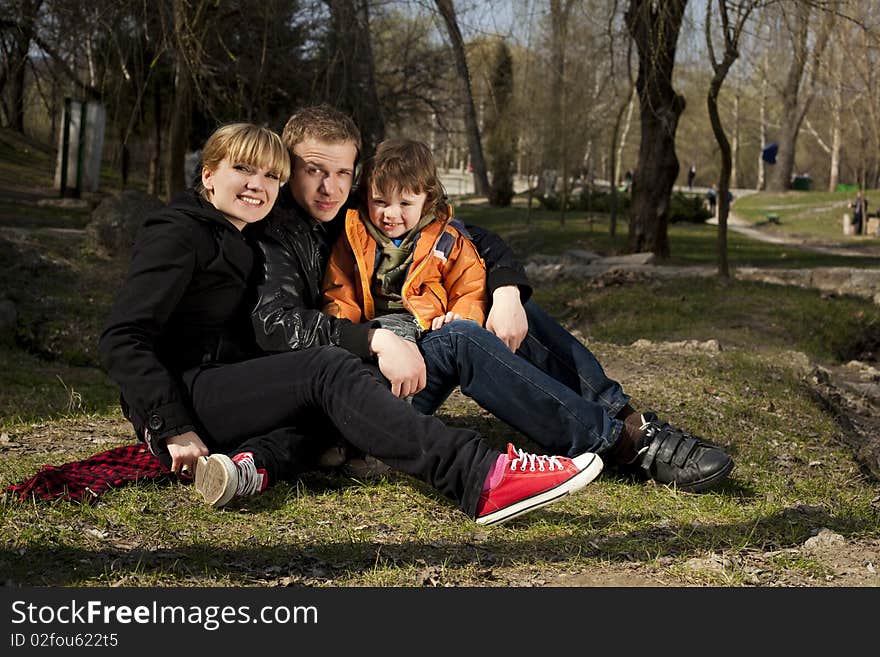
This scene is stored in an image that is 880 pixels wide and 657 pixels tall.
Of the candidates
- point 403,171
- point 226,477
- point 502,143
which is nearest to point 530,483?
point 226,477

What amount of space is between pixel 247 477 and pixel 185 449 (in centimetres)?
21

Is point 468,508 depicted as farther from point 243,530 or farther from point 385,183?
→ point 385,183

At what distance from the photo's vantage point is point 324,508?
357 centimetres

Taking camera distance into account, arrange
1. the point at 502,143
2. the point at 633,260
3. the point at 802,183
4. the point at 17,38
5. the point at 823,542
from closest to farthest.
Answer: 1. the point at 823,542
2. the point at 17,38
3. the point at 633,260
4. the point at 502,143
5. the point at 802,183

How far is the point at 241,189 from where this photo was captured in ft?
11.4

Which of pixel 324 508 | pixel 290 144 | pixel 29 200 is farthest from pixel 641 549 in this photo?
pixel 29 200

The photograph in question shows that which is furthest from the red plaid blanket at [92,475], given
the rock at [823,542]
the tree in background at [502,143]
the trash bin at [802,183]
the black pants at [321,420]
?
the trash bin at [802,183]

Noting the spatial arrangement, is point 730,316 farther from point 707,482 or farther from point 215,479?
point 215,479

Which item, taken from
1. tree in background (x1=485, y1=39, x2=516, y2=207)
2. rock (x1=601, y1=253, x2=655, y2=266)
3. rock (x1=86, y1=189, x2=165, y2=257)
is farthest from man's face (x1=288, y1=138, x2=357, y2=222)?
tree in background (x1=485, y1=39, x2=516, y2=207)

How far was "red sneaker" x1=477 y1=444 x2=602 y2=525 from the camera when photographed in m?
3.18

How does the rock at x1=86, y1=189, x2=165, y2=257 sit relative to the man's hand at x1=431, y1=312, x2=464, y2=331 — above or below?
above

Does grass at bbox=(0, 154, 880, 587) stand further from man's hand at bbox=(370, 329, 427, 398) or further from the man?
man's hand at bbox=(370, 329, 427, 398)

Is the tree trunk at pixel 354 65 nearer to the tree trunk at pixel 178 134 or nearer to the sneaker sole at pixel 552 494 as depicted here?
the tree trunk at pixel 178 134

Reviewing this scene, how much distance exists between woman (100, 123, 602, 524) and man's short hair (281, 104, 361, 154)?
6.8 inches
